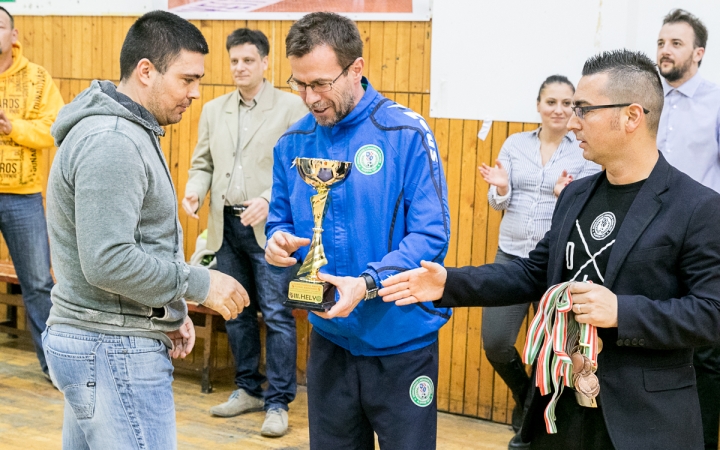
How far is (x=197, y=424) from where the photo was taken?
4559 mm

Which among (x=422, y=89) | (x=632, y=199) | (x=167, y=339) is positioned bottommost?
(x=167, y=339)

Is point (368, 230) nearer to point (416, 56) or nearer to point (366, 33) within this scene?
point (416, 56)

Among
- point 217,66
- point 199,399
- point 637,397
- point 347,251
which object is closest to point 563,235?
point 637,397

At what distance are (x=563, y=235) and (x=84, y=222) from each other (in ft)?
4.48

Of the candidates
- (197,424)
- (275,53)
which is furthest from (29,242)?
(275,53)

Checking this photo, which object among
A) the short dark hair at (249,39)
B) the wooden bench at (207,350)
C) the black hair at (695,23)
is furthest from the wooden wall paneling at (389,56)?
the wooden bench at (207,350)

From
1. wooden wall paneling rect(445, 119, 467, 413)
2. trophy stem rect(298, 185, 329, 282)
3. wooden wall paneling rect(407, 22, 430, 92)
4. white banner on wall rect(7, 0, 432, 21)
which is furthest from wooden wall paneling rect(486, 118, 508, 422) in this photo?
trophy stem rect(298, 185, 329, 282)

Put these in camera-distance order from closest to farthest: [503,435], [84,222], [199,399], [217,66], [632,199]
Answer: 1. [84,222]
2. [632,199]
3. [503,435]
4. [199,399]
5. [217,66]

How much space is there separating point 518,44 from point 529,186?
2.95ft

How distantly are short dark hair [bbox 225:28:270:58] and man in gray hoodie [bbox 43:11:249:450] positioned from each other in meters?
2.25

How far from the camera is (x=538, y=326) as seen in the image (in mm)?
2287

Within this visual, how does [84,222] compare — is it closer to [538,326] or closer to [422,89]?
[538,326]

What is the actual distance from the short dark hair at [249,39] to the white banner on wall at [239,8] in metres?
0.51

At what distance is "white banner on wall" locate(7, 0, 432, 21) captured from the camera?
4816 millimetres
